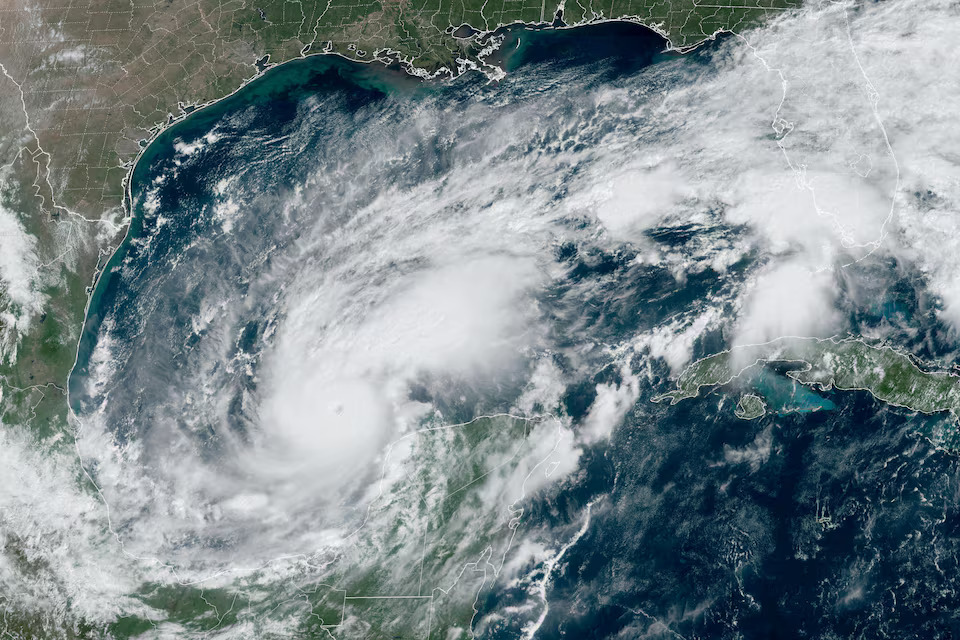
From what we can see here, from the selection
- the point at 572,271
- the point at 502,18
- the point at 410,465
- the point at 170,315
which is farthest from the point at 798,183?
the point at 170,315

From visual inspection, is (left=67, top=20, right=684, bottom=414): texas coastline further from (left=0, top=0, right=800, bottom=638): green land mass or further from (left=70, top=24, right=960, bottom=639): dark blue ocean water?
(left=0, top=0, right=800, bottom=638): green land mass

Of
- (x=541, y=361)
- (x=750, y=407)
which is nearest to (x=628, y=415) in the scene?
(x=541, y=361)

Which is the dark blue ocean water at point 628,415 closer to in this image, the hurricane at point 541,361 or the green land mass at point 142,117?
the hurricane at point 541,361

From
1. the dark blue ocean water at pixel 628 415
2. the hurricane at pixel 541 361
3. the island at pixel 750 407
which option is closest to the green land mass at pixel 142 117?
the hurricane at pixel 541 361

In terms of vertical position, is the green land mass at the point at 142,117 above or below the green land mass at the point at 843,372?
above

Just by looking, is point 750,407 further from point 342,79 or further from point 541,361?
point 342,79
